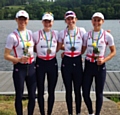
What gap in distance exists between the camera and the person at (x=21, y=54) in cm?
432

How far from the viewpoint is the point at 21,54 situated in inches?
172

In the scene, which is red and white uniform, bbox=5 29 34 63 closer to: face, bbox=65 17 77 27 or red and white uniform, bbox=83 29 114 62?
face, bbox=65 17 77 27

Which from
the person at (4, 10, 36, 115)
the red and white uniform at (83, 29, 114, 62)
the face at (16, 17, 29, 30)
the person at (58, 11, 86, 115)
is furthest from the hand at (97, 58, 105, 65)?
the face at (16, 17, 29, 30)

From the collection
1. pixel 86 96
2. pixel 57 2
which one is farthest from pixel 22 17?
pixel 57 2

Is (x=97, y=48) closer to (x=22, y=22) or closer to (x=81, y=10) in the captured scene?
(x=22, y=22)

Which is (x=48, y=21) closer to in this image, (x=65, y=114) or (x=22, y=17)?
(x=22, y=17)

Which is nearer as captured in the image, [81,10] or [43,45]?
[43,45]

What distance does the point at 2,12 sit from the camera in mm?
65375

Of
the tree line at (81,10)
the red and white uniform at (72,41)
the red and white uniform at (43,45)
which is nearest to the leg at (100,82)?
the red and white uniform at (72,41)

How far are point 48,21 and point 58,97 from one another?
2379mm

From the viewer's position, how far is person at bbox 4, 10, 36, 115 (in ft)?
14.2

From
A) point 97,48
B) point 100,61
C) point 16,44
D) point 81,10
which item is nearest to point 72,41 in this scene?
point 97,48

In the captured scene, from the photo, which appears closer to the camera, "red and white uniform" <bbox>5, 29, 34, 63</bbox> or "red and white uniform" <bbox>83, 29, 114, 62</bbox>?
"red and white uniform" <bbox>5, 29, 34, 63</bbox>

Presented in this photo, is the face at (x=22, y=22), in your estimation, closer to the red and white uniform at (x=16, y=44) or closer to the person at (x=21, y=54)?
the person at (x=21, y=54)
